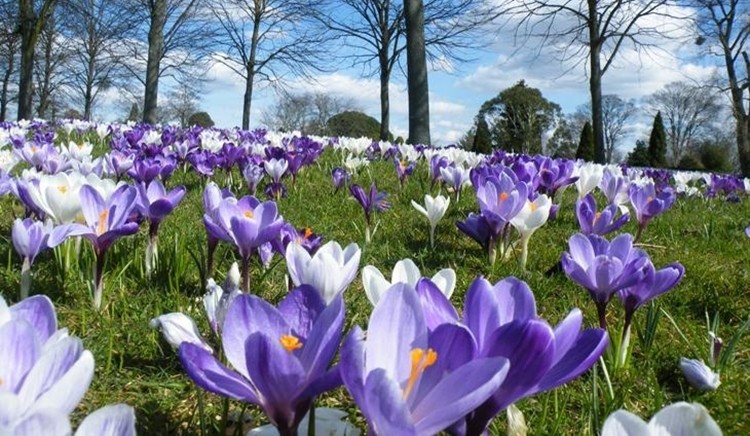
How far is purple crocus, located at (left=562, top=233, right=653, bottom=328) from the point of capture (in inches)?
59.9

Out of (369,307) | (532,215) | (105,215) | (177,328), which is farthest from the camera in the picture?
(532,215)

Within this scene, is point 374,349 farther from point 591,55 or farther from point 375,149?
point 591,55

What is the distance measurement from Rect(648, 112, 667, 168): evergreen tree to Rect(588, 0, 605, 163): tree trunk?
3935cm

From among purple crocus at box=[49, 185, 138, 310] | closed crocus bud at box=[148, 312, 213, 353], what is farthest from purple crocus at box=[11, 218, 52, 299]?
closed crocus bud at box=[148, 312, 213, 353]

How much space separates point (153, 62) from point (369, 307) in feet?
69.9

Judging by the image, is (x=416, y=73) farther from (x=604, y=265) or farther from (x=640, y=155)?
(x=640, y=155)

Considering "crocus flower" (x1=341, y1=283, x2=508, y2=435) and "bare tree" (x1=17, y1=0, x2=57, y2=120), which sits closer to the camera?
"crocus flower" (x1=341, y1=283, x2=508, y2=435)

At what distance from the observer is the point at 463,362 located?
2.44ft

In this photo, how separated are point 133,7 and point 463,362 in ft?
80.9

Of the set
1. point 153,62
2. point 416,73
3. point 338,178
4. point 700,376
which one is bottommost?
point 700,376

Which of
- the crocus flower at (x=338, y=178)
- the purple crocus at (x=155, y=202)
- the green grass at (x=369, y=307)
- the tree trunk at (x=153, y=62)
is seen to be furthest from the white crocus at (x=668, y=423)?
the tree trunk at (x=153, y=62)

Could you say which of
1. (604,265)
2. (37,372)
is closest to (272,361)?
(37,372)

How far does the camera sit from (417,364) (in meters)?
0.74

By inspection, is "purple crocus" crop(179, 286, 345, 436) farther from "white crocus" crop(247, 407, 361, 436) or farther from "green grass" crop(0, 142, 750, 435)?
"green grass" crop(0, 142, 750, 435)
